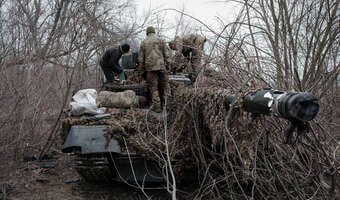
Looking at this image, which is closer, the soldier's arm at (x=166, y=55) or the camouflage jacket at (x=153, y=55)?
the camouflage jacket at (x=153, y=55)

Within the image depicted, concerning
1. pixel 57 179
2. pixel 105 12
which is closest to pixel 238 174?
pixel 57 179

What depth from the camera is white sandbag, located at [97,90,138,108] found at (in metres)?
7.32

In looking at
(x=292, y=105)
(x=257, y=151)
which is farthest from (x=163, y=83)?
(x=292, y=105)

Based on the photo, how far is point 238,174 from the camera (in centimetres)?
522

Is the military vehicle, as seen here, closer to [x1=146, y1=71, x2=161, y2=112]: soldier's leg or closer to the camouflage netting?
the camouflage netting

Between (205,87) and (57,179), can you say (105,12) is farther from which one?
(205,87)

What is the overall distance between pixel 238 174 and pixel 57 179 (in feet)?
12.6

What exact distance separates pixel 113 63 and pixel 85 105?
5.47 feet

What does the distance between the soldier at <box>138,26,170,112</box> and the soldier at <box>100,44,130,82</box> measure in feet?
2.06

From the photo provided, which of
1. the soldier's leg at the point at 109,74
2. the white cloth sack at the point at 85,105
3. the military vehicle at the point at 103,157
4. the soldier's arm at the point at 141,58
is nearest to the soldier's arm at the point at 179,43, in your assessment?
the soldier's arm at the point at 141,58

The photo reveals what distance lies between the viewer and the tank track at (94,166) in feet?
20.4

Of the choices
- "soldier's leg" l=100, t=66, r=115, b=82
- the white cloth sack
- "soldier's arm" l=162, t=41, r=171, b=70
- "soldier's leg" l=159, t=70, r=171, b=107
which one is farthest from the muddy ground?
"soldier's arm" l=162, t=41, r=171, b=70

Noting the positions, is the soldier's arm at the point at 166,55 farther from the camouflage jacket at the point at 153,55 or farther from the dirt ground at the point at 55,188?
the dirt ground at the point at 55,188

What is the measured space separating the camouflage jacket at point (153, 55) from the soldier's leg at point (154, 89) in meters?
0.10
